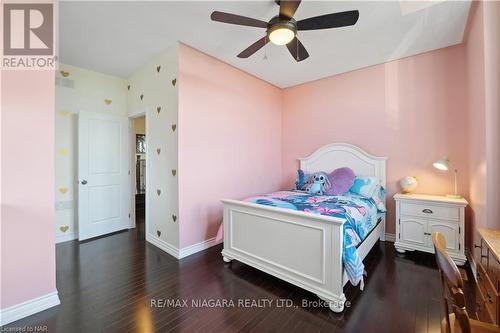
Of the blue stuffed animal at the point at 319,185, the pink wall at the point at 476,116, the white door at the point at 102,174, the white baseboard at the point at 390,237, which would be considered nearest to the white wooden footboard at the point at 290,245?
the blue stuffed animal at the point at 319,185

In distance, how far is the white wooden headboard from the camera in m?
3.43

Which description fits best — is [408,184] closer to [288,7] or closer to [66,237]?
[288,7]

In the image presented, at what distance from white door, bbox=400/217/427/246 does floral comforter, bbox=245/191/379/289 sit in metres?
0.33

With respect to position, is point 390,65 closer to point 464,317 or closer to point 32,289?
point 464,317

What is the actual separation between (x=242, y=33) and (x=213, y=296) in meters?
2.74

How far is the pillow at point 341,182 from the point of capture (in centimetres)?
316

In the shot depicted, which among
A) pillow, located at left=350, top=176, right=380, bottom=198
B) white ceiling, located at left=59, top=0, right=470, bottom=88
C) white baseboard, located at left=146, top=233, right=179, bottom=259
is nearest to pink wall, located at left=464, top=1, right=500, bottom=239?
white ceiling, located at left=59, top=0, right=470, bottom=88

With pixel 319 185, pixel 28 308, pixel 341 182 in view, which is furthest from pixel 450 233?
pixel 28 308

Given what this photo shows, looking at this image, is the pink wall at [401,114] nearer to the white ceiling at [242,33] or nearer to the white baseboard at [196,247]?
the white ceiling at [242,33]

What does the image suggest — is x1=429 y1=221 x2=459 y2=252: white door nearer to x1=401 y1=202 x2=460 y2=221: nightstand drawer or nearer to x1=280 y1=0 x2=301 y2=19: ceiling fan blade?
x1=401 y1=202 x2=460 y2=221: nightstand drawer

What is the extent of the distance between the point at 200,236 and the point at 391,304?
2205 millimetres

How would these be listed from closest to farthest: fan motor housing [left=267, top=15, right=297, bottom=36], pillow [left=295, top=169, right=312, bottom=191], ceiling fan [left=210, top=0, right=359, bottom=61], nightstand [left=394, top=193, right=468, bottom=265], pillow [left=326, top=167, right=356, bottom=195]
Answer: ceiling fan [left=210, top=0, right=359, bottom=61] < fan motor housing [left=267, top=15, right=297, bottom=36] < nightstand [left=394, top=193, right=468, bottom=265] < pillow [left=326, top=167, right=356, bottom=195] < pillow [left=295, top=169, right=312, bottom=191]

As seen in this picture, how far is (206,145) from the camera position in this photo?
3.15m

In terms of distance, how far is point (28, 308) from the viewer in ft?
5.83
